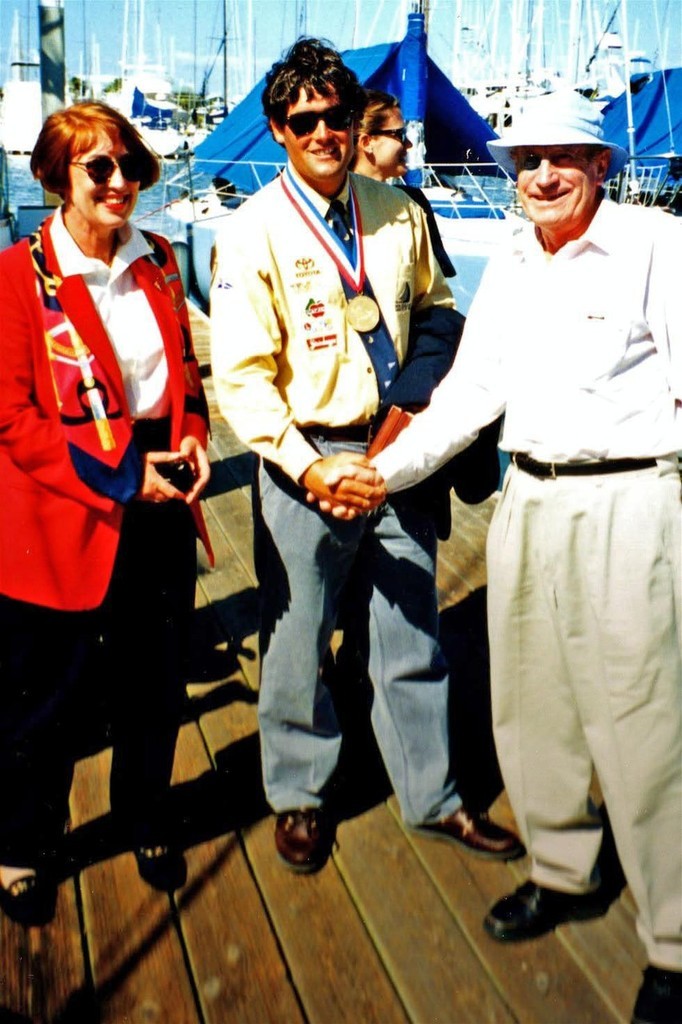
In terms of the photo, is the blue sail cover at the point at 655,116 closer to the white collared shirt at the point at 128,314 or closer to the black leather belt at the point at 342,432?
the black leather belt at the point at 342,432

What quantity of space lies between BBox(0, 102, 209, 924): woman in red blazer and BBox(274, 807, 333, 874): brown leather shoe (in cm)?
27

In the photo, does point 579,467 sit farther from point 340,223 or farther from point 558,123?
point 340,223

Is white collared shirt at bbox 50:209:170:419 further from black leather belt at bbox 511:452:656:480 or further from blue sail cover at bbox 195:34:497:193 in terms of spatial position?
blue sail cover at bbox 195:34:497:193

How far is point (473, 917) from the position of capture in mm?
2238

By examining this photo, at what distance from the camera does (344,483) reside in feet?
6.95

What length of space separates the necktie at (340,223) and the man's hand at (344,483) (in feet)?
1.73

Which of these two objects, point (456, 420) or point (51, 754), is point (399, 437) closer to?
point (456, 420)

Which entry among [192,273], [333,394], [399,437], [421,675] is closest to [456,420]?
[399,437]

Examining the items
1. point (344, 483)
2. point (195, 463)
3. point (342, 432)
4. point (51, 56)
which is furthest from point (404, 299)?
point (51, 56)

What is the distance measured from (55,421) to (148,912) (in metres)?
1.21

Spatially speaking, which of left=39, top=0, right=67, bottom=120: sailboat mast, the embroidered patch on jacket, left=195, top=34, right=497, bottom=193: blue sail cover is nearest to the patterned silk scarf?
the embroidered patch on jacket

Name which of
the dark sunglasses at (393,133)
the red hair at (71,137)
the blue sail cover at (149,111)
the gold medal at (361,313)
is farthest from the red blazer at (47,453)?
the blue sail cover at (149,111)

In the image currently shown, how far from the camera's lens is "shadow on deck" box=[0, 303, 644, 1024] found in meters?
1.99

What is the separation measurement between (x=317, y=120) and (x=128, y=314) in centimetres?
63
